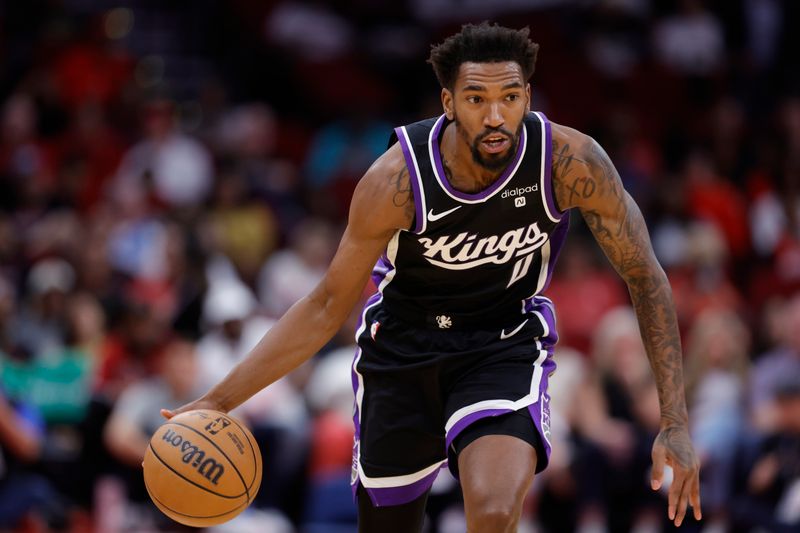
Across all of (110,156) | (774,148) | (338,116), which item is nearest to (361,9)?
(338,116)

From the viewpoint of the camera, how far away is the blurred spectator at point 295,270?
11172 millimetres

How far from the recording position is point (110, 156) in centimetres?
1249

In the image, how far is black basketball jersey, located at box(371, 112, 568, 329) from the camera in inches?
204

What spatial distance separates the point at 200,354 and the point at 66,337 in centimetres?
100

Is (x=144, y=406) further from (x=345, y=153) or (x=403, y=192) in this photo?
(x=345, y=153)

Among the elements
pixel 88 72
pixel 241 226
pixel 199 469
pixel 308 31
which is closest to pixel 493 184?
pixel 199 469

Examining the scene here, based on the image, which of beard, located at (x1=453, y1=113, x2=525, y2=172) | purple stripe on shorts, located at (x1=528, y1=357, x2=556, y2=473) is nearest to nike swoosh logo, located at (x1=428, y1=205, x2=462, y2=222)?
beard, located at (x1=453, y1=113, x2=525, y2=172)

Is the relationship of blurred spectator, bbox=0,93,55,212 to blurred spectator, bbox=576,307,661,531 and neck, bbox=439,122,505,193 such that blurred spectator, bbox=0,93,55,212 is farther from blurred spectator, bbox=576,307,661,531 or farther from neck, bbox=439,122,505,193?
neck, bbox=439,122,505,193

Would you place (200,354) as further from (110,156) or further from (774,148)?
(774,148)

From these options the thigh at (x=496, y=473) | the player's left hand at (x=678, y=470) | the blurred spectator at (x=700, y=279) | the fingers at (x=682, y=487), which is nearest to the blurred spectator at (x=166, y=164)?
the blurred spectator at (x=700, y=279)

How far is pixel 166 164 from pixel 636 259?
7907 millimetres

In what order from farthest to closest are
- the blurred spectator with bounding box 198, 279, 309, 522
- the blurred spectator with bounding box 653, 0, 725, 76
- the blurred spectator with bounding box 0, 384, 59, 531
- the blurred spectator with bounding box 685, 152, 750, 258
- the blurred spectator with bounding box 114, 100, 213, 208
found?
1. the blurred spectator with bounding box 653, 0, 725, 76
2. the blurred spectator with bounding box 114, 100, 213, 208
3. the blurred spectator with bounding box 685, 152, 750, 258
4. the blurred spectator with bounding box 198, 279, 309, 522
5. the blurred spectator with bounding box 0, 384, 59, 531

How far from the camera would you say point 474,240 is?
5254 millimetres

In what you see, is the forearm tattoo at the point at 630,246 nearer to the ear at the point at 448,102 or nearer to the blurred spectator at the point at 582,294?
the ear at the point at 448,102
